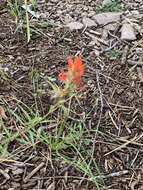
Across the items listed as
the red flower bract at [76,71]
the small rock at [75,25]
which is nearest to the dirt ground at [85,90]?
the small rock at [75,25]

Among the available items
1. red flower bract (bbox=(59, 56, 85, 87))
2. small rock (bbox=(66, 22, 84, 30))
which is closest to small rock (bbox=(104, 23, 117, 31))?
small rock (bbox=(66, 22, 84, 30))

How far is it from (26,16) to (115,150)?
0.87 m

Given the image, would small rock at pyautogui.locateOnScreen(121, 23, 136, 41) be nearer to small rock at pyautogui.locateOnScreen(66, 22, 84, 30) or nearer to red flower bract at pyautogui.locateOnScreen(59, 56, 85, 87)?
small rock at pyautogui.locateOnScreen(66, 22, 84, 30)

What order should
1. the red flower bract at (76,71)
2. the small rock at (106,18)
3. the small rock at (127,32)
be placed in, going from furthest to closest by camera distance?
the small rock at (106,18) → the small rock at (127,32) → the red flower bract at (76,71)

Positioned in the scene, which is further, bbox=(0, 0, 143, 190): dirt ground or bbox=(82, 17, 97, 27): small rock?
bbox=(82, 17, 97, 27): small rock

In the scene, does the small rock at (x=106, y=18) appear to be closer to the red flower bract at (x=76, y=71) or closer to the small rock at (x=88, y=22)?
the small rock at (x=88, y=22)

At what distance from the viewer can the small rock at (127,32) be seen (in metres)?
2.42

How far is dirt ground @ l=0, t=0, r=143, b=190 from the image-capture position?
71.4 inches

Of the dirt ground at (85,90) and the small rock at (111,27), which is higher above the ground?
the small rock at (111,27)

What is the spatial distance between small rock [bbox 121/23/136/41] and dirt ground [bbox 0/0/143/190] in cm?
3

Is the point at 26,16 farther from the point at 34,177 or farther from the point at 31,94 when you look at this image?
the point at 34,177

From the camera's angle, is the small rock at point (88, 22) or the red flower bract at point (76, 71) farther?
the small rock at point (88, 22)

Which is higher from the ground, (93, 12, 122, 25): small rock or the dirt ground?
(93, 12, 122, 25): small rock

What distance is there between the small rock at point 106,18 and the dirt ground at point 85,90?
41 millimetres
